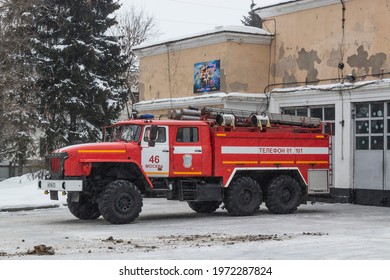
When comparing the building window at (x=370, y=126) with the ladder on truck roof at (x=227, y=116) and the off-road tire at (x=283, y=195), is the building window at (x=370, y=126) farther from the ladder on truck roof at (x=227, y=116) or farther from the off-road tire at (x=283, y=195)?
the off-road tire at (x=283, y=195)

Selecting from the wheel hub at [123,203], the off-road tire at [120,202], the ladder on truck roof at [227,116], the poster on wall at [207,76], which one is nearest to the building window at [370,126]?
the ladder on truck roof at [227,116]

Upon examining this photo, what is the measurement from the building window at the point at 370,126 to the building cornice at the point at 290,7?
3.83 m

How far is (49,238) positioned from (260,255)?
5.04 meters

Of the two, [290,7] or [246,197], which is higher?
[290,7]

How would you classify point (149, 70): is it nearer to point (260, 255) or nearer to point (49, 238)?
point (49, 238)

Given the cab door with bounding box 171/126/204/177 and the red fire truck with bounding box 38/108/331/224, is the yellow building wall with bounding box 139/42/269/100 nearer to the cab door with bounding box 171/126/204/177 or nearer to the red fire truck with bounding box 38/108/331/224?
the red fire truck with bounding box 38/108/331/224

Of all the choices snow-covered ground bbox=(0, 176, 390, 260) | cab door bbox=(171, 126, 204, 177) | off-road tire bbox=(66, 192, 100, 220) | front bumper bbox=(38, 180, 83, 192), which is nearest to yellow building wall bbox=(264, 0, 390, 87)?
snow-covered ground bbox=(0, 176, 390, 260)

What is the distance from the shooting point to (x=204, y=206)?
23.0 meters

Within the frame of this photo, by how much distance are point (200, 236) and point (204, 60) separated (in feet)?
48.7

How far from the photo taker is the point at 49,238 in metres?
16.3

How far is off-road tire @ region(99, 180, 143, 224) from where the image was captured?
18.9m

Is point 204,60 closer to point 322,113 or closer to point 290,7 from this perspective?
point 290,7

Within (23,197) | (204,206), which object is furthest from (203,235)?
(23,197)

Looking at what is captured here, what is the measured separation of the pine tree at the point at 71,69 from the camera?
37781mm
